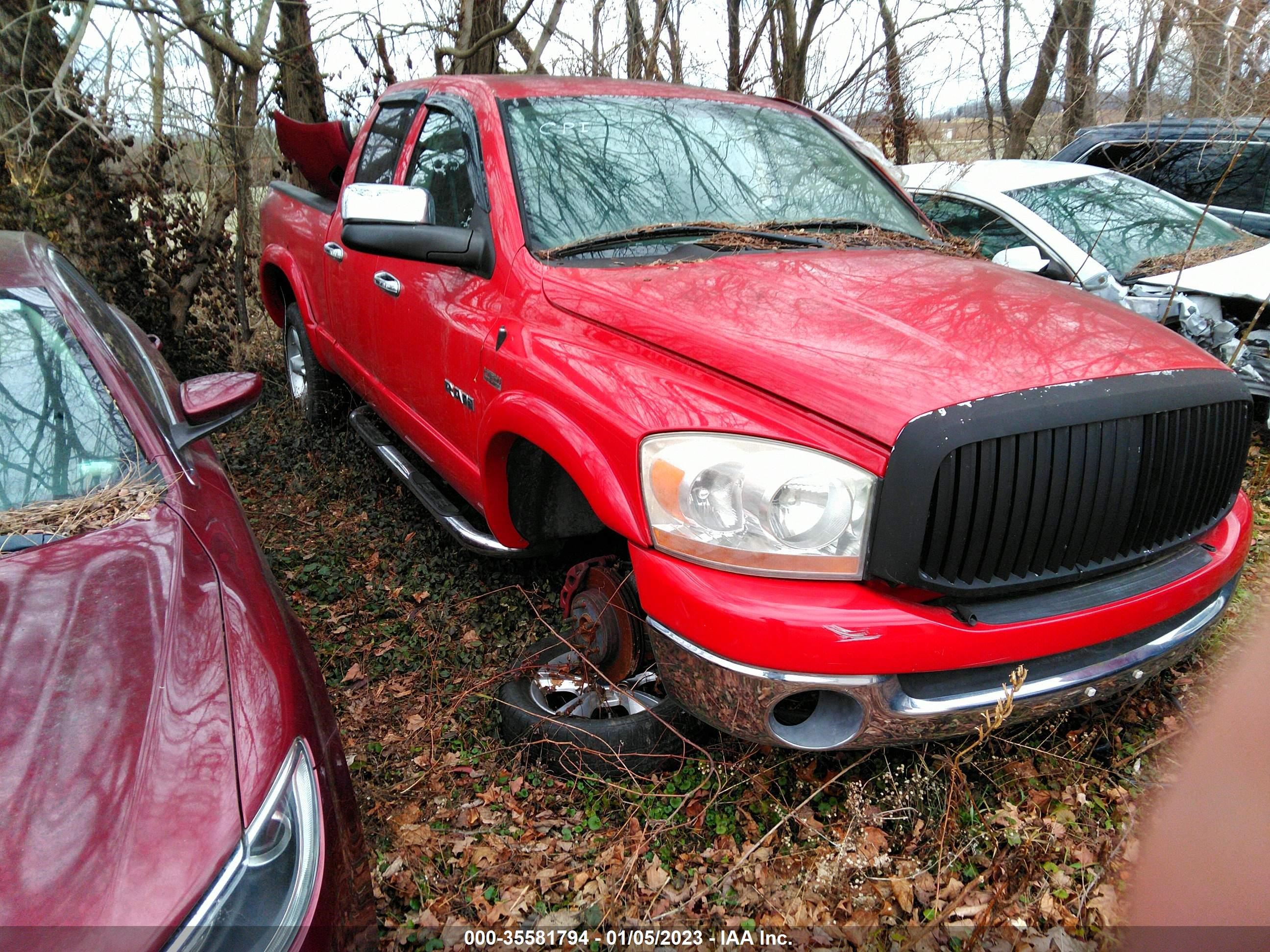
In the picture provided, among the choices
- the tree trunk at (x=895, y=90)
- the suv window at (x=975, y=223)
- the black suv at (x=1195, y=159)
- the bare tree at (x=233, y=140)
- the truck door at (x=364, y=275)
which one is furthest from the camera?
the tree trunk at (x=895, y=90)

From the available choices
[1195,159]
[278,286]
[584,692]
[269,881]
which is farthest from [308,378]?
[1195,159]

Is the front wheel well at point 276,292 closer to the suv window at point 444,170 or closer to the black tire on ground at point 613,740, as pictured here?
the suv window at point 444,170

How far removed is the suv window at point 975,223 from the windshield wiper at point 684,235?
2601mm

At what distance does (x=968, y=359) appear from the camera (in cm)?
194

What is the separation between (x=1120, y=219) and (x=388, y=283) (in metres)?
4.49

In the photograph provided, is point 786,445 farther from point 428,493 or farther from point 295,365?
point 295,365

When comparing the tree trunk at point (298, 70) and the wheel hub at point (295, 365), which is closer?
the wheel hub at point (295, 365)

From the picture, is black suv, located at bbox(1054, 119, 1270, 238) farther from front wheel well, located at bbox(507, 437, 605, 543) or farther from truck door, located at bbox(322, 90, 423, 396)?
front wheel well, located at bbox(507, 437, 605, 543)

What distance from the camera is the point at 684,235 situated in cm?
285

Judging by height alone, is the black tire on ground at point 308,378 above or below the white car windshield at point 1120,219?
below

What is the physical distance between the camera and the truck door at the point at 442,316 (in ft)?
9.61

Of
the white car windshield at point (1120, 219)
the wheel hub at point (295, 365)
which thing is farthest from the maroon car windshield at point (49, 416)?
the white car windshield at point (1120, 219)

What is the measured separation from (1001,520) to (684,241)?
1437 mm

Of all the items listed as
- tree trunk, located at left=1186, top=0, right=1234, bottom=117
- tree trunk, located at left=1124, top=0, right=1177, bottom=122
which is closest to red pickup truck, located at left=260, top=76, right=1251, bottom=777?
tree trunk, located at left=1186, top=0, right=1234, bottom=117
